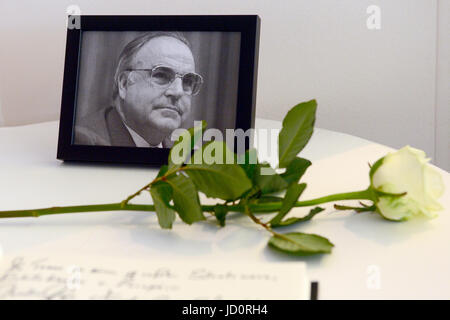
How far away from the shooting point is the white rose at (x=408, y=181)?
49cm

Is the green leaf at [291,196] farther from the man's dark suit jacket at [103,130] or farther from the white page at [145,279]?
the man's dark suit jacket at [103,130]

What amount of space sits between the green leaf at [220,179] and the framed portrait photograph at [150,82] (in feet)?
0.84

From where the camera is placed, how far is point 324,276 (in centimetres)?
44

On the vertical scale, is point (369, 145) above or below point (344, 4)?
below

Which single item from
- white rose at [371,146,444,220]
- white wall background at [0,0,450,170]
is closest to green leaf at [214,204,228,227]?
white rose at [371,146,444,220]

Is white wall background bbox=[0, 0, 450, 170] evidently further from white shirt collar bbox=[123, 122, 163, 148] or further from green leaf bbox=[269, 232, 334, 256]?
green leaf bbox=[269, 232, 334, 256]

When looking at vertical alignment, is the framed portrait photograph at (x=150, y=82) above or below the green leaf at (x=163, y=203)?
above

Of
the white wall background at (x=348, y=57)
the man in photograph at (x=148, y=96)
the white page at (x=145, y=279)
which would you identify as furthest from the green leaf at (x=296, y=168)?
the white wall background at (x=348, y=57)

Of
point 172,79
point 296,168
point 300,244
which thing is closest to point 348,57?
point 172,79

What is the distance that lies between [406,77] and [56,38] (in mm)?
744

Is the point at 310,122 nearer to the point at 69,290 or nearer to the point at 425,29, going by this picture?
the point at 69,290
